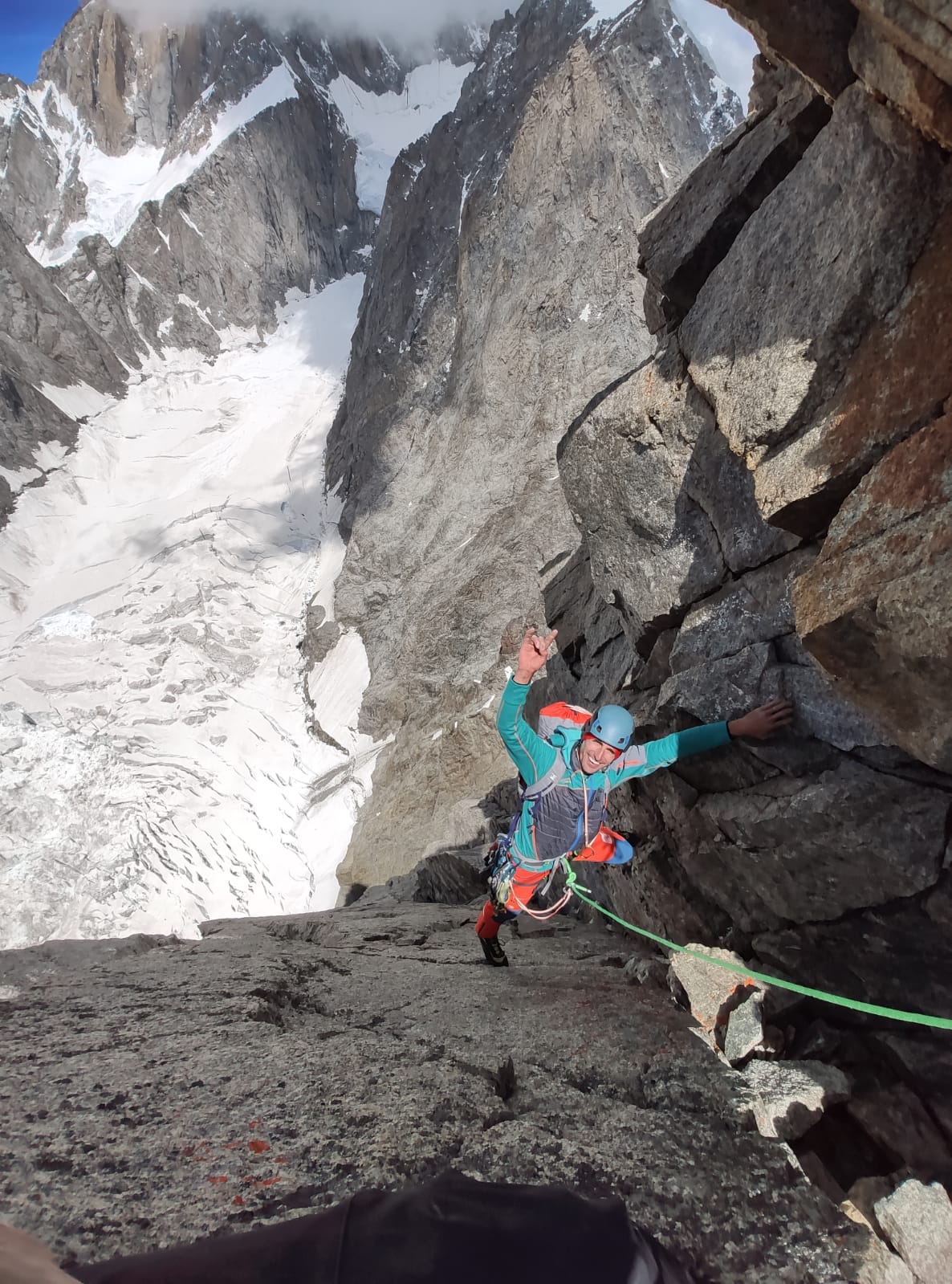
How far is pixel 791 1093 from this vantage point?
391 centimetres

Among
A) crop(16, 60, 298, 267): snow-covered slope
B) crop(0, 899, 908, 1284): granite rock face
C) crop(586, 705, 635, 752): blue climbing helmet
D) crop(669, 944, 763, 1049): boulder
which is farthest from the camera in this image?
crop(16, 60, 298, 267): snow-covered slope

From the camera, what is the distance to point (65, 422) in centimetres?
4591

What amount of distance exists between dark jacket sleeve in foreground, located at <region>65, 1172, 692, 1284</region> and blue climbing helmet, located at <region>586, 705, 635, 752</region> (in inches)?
107

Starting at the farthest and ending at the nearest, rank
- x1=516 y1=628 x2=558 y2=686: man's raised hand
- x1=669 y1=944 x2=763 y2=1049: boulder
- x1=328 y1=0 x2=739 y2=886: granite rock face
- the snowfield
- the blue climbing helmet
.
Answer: x1=328 y1=0 x2=739 y2=886: granite rock face → the snowfield → the blue climbing helmet → x1=669 y1=944 x2=763 y2=1049: boulder → x1=516 y1=628 x2=558 y2=686: man's raised hand

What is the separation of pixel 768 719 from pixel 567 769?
1.51 metres

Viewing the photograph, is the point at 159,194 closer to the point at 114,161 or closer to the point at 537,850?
the point at 114,161

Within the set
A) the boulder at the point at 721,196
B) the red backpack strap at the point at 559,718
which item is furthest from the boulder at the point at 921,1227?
the boulder at the point at 721,196

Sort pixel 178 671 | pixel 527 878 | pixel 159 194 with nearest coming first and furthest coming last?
pixel 527 878 → pixel 178 671 → pixel 159 194

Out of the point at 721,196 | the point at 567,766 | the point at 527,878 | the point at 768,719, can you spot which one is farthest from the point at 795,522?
the point at 527,878

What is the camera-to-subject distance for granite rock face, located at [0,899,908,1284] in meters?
3.02

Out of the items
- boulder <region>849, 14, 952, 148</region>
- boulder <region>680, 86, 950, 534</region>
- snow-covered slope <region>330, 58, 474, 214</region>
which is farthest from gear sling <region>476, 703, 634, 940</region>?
snow-covered slope <region>330, 58, 474, 214</region>

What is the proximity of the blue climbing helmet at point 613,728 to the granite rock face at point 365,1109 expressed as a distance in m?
1.94

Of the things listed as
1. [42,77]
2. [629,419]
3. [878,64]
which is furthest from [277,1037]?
[42,77]

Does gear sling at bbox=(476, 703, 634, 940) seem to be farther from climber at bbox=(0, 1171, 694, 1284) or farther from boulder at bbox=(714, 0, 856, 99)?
boulder at bbox=(714, 0, 856, 99)
